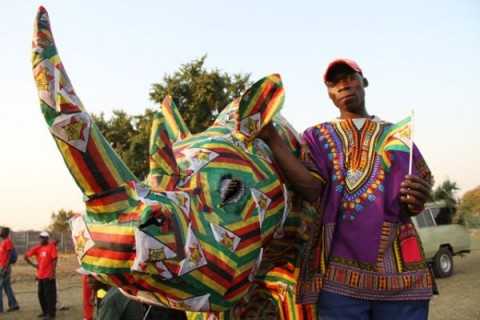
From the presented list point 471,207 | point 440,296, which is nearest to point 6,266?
point 440,296

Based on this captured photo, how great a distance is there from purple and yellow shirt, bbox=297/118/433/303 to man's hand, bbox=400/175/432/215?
0.34ft

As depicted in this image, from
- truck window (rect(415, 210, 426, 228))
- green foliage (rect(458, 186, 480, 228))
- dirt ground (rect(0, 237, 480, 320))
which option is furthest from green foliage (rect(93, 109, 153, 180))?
green foliage (rect(458, 186, 480, 228))

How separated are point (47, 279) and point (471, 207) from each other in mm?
44288

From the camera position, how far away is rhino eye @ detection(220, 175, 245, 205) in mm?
2287

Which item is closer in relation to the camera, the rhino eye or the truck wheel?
the rhino eye

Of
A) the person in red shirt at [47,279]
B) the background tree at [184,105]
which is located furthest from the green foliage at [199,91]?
the person in red shirt at [47,279]

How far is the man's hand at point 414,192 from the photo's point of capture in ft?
Answer: 8.24

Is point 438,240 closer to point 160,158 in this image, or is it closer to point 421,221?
point 421,221

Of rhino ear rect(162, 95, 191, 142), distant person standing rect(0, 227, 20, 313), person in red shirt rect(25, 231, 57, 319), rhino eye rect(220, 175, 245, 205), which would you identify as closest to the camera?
rhino eye rect(220, 175, 245, 205)

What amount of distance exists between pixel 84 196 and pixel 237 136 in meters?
0.87

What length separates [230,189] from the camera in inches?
91.5

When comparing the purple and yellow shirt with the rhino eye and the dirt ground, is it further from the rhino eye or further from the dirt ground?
the dirt ground

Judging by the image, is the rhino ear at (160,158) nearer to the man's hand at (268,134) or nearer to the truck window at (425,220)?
the man's hand at (268,134)

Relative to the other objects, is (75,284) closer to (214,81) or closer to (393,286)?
(214,81)
